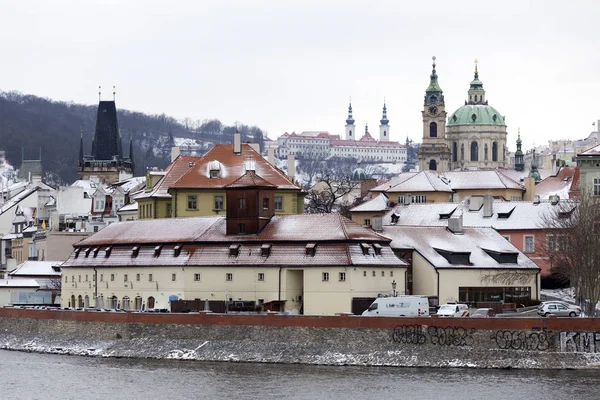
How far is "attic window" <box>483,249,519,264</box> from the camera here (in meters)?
99.6

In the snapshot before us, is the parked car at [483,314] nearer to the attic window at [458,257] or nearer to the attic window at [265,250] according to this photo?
the attic window at [458,257]

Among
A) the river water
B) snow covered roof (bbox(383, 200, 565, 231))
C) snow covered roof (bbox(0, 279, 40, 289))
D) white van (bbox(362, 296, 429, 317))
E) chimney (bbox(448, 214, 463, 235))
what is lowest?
the river water

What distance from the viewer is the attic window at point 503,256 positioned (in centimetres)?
9962

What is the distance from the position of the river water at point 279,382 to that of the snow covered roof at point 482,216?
36.9m

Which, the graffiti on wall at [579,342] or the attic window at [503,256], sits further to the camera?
the attic window at [503,256]

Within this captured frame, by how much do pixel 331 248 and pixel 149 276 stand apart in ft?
42.4

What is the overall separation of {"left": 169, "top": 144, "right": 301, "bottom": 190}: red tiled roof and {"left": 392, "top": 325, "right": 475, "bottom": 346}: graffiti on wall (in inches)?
1406

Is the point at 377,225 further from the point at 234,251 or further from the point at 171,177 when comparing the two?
the point at 171,177

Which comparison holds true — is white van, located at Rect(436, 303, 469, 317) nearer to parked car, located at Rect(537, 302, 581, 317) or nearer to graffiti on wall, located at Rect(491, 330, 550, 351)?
parked car, located at Rect(537, 302, 581, 317)

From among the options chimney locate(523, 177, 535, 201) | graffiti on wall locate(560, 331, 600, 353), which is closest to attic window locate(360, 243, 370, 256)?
graffiti on wall locate(560, 331, 600, 353)

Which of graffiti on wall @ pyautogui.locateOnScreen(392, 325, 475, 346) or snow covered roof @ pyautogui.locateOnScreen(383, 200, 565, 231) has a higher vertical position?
snow covered roof @ pyautogui.locateOnScreen(383, 200, 565, 231)

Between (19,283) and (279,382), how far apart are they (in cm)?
5087

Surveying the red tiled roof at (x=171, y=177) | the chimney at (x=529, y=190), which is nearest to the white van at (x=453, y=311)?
the red tiled roof at (x=171, y=177)

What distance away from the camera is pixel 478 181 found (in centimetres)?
14562
